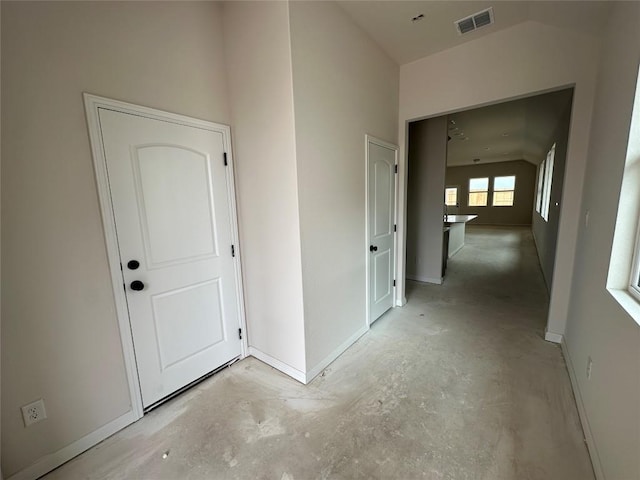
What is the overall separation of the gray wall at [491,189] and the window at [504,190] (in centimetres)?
14

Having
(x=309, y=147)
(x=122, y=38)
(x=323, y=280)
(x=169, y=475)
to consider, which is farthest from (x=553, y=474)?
(x=122, y=38)

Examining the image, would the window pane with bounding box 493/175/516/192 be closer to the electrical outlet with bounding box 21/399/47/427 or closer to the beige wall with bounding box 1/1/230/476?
the beige wall with bounding box 1/1/230/476

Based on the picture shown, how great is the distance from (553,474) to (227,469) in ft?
5.77

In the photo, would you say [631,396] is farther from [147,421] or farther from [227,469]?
[147,421]

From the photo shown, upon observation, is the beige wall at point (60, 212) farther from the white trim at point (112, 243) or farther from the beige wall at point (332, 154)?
the beige wall at point (332, 154)

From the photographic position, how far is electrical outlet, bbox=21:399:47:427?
4.61 ft

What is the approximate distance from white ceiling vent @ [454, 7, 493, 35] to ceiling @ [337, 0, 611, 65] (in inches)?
1.5

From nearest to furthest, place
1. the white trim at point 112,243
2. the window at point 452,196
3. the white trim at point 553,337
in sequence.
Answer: the white trim at point 112,243, the white trim at point 553,337, the window at point 452,196

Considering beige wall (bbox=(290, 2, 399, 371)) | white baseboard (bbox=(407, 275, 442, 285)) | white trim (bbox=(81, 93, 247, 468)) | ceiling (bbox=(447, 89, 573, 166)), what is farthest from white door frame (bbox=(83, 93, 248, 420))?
ceiling (bbox=(447, 89, 573, 166))

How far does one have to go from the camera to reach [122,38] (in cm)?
163

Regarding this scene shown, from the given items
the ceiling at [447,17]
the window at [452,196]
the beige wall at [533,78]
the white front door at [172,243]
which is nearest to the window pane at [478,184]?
the window at [452,196]

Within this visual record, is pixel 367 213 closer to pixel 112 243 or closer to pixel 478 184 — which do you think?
pixel 112 243

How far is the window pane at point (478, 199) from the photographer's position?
1240 centimetres

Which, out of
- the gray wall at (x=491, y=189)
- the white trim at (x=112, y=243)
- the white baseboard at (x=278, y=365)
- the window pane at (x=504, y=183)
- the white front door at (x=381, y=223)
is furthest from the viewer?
the window pane at (x=504, y=183)
